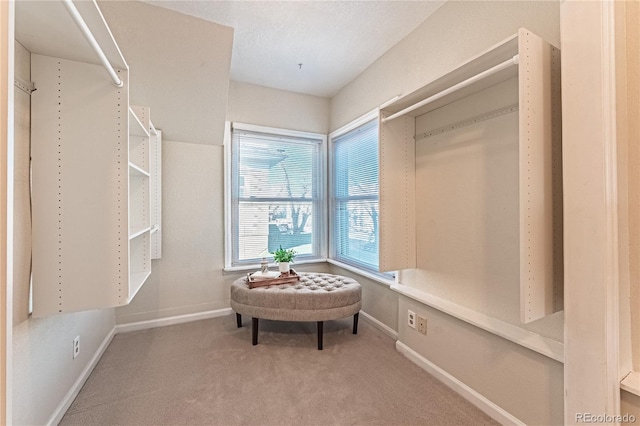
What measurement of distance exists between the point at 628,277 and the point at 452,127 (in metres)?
1.24

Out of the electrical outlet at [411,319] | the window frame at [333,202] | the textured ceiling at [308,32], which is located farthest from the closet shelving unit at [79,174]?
the window frame at [333,202]

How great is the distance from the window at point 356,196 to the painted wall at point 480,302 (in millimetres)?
643

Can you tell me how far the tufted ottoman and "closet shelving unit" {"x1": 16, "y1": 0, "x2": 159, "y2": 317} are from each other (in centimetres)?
108

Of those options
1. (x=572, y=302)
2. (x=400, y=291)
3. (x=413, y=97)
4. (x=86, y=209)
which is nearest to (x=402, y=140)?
(x=413, y=97)

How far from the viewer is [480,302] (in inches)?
68.5

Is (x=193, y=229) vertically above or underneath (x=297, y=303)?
above

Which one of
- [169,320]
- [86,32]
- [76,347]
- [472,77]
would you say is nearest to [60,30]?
[86,32]

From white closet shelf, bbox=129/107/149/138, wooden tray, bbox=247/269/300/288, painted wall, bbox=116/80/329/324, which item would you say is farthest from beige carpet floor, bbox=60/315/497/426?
white closet shelf, bbox=129/107/149/138

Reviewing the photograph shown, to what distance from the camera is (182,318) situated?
291cm

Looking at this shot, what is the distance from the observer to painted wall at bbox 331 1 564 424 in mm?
1396

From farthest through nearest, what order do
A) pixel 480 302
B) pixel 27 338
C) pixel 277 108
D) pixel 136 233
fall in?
pixel 277 108
pixel 136 233
pixel 480 302
pixel 27 338

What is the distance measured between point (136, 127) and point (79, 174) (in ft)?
2.35

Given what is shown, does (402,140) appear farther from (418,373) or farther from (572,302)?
(418,373)

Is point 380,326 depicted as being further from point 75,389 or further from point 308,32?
point 308,32
